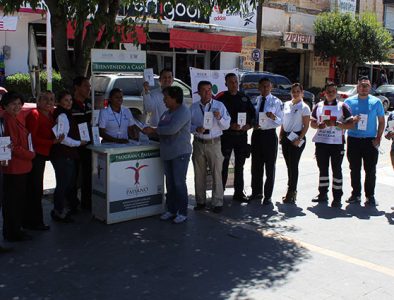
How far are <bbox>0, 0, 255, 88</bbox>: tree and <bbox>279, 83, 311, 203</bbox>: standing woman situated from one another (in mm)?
1519

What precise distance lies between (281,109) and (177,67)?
18742 millimetres

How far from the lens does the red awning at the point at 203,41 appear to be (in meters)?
22.4

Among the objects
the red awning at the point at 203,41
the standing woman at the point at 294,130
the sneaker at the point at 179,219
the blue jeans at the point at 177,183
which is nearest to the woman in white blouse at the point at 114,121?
the blue jeans at the point at 177,183

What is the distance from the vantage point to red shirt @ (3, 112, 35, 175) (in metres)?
5.30

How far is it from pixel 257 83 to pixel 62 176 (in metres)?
13.9

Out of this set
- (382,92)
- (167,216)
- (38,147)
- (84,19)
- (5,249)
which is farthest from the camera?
(382,92)

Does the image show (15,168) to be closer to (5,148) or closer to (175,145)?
(5,148)

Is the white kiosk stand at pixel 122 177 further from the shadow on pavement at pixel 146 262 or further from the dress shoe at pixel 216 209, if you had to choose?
the dress shoe at pixel 216 209

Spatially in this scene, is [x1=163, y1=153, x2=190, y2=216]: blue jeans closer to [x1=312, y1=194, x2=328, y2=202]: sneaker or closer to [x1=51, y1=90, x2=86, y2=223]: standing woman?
[x1=51, y1=90, x2=86, y2=223]: standing woman

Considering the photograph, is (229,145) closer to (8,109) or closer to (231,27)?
(8,109)

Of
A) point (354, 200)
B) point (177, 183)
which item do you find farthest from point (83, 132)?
point (354, 200)

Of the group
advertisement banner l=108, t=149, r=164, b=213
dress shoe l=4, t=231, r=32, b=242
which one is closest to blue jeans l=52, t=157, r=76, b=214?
advertisement banner l=108, t=149, r=164, b=213

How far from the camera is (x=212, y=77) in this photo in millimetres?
7973

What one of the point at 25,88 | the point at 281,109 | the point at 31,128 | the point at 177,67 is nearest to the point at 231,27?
the point at 177,67
